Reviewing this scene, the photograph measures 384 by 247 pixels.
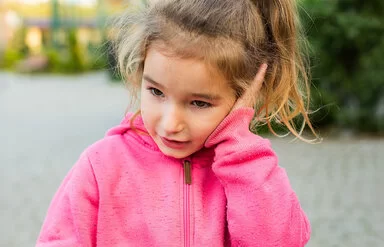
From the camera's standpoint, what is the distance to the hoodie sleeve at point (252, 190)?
169 cm

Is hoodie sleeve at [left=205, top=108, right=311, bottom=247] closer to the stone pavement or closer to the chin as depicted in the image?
the chin

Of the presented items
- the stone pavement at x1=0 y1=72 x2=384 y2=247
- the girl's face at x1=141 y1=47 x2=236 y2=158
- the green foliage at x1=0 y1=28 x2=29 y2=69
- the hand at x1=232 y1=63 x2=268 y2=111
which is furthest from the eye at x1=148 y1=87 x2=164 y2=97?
the green foliage at x1=0 y1=28 x2=29 y2=69

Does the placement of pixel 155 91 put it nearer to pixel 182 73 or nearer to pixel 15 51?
pixel 182 73

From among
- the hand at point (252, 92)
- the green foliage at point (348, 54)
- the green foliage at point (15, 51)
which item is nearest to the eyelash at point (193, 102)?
the hand at point (252, 92)

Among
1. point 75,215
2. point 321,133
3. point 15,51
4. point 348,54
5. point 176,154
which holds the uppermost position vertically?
point 176,154

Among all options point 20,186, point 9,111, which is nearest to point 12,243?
point 20,186

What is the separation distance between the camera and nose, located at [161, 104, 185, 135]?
1.66 m

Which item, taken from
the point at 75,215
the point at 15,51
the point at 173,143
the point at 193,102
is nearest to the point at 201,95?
the point at 193,102

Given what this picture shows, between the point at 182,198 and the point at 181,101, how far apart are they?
0.28m

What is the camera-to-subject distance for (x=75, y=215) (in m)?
1.71

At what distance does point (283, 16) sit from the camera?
181 centimetres

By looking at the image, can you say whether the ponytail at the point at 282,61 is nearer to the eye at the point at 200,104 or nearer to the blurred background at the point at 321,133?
the eye at the point at 200,104

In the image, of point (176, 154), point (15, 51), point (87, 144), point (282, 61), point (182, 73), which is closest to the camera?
point (182, 73)

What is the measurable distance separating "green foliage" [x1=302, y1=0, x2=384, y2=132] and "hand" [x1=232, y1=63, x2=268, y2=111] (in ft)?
23.2
